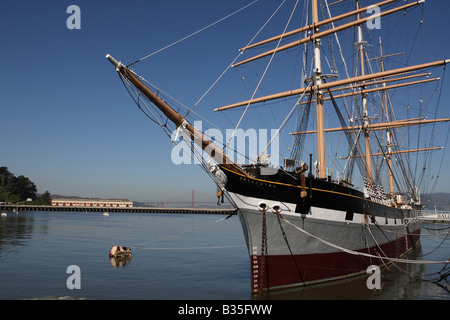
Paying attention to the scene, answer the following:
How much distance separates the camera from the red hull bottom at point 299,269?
47.5ft

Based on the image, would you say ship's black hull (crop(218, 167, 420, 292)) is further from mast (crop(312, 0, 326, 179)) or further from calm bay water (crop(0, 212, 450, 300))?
mast (crop(312, 0, 326, 179))

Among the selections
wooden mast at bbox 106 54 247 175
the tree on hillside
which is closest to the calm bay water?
wooden mast at bbox 106 54 247 175

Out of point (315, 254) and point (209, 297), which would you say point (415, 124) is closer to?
→ point (315, 254)

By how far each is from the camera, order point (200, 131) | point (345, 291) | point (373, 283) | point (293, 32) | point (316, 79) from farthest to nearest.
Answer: point (293, 32), point (316, 79), point (373, 283), point (345, 291), point (200, 131)

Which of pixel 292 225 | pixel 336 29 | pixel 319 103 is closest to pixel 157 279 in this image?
pixel 292 225

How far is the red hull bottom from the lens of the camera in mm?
14492

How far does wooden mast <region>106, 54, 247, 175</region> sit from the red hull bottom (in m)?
4.10

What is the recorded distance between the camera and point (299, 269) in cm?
1516

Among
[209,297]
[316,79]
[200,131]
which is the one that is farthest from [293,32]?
[209,297]

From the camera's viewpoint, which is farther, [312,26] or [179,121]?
[312,26]

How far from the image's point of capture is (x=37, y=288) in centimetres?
1552

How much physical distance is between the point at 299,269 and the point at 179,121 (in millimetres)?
8378

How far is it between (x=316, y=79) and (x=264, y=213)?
34.8ft

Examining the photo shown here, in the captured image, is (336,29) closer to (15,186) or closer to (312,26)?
(312,26)
